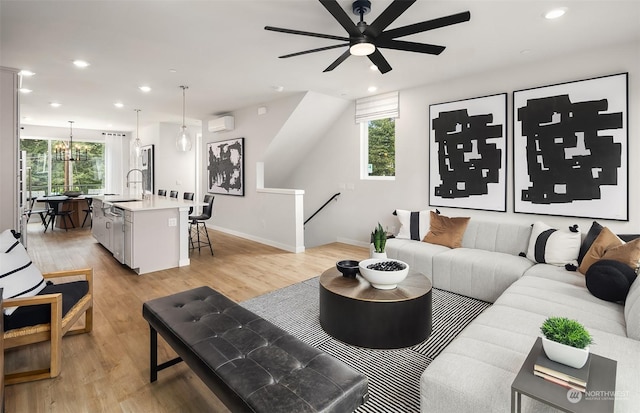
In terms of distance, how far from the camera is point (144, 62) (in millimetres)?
3936

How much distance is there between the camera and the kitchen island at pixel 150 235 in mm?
4348

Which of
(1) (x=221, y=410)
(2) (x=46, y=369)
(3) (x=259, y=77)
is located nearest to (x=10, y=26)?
(3) (x=259, y=77)

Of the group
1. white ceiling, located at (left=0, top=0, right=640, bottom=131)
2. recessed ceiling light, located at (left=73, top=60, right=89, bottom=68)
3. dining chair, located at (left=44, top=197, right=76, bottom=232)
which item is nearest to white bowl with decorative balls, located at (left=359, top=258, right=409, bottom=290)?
white ceiling, located at (left=0, top=0, right=640, bottom=131)

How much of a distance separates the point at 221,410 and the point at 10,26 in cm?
373

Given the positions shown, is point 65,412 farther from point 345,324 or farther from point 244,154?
point 244,154

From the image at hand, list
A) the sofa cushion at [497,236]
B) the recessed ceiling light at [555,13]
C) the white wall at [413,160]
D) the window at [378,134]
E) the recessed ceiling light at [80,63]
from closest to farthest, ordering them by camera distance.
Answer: the recessed ceiling light at [555,13]
the white wall at [413,160]
the sofa cushion at [497,236]
the recessed ceiling light at [80,63]
the window at [378,134]

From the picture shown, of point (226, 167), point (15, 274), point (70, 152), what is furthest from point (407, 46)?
point (70, 152)

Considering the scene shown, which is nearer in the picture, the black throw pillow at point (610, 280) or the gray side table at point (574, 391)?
the gray side table at point (574, 391)

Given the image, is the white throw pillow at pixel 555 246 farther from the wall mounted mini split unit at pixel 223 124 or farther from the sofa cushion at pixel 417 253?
the wall mounted mini split unit at pixel 223 124

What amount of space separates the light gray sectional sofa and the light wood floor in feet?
4.28

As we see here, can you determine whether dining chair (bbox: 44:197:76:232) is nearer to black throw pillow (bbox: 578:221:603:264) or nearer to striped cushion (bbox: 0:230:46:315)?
striped cushion (bbox: 0:230:46:315)

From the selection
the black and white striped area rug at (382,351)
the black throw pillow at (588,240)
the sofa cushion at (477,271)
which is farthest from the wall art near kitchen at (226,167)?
the black throw pillow at (588,240)

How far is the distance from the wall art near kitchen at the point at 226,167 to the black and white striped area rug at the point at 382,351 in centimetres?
354

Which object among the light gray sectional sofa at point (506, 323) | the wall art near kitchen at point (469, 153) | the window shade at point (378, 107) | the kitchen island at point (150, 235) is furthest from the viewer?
the window shade at point (378, 107)
